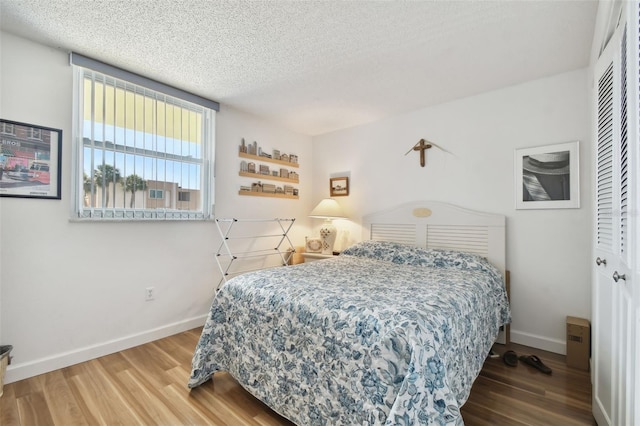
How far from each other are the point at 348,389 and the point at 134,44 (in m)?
2.57

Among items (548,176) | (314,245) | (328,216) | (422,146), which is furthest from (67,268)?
(548,176)

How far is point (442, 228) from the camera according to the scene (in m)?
2.99

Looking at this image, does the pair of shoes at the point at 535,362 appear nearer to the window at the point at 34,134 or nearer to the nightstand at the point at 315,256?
the nightstand at the point at 315,256

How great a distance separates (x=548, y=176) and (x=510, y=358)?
5.07 feet

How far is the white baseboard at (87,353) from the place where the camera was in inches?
77.0

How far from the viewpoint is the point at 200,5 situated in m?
1.66

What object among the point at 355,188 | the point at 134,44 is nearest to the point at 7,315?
the point at 134,44

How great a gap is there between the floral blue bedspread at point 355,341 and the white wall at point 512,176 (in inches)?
20.7

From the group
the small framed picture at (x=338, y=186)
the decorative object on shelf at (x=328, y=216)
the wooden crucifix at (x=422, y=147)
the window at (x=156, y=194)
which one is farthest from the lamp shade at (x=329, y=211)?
the window at (x=156, y=194)

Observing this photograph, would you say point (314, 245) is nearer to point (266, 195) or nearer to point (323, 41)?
point (266, 195)

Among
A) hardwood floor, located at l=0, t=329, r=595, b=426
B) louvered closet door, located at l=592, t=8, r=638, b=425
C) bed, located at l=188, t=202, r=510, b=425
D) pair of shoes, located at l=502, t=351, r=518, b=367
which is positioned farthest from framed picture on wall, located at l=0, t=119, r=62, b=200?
pair of shoes, located at l=502, t=351, r=518, b=367

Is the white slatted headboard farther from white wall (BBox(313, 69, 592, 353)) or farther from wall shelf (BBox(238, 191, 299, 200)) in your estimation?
wall shelf (BBox(238, 191, 299, 200))

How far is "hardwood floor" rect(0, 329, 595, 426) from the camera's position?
5.20ft

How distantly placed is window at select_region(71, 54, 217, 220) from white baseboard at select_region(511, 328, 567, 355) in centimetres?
319
